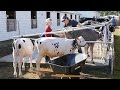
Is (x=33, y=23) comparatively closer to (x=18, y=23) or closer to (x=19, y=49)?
(x=18, y=23)

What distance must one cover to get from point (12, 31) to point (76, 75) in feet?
35.6

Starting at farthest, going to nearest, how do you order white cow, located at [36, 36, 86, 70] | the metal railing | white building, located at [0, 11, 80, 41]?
the metal railing
white building, located at [0, 11, 80, 41]
white cow, located at [36, 36, 86, 70]

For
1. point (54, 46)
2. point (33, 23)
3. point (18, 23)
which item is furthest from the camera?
point (33, 23)

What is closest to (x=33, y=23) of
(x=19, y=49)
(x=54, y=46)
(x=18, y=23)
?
(x=18, y=23)

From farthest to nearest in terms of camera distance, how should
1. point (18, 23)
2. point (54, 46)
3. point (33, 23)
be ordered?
point (33, 23)
point (18, 23)
point (54, 46)

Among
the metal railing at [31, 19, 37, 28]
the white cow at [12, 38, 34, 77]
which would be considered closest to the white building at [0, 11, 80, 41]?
the metal railing at [31, 19, 37, 28]

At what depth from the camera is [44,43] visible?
6.36 metres

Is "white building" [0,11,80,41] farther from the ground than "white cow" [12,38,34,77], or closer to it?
farther from the ground

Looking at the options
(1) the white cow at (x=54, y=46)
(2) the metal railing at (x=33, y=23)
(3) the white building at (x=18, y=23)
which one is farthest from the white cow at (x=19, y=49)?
(2) the metal railing at (x=33, y=23)

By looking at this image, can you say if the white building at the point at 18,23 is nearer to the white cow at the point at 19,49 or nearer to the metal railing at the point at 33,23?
the metal railing at the point at 33,23

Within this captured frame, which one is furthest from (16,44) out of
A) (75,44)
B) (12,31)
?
(12,31)

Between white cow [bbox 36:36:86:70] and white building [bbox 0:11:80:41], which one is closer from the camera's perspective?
white cow [bbox 36:36:86:70]

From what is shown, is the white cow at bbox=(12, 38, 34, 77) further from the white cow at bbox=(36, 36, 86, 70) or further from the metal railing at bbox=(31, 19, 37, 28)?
the metal railing at bbox=(31, 19, 37, 28)
